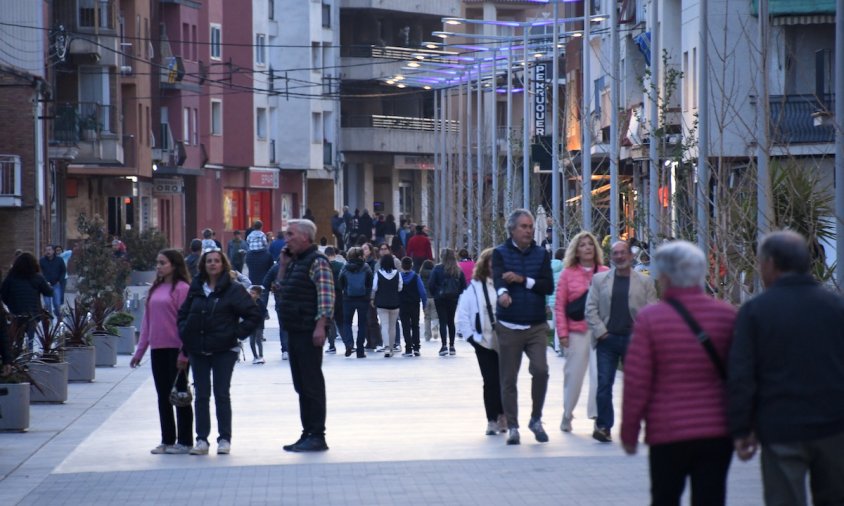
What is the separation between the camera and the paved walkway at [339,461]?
12320mm

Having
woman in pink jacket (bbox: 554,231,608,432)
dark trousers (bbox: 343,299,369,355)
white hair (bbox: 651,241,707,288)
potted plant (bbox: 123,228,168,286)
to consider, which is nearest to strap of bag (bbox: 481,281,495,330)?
woman in pink jacket (bbox: 554,231,608,432)

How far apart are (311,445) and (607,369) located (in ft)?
8.13

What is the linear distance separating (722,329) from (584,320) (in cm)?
815

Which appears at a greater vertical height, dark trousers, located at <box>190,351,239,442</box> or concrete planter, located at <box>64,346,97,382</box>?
dark trousers, located at <box>190,351,239,442</box>

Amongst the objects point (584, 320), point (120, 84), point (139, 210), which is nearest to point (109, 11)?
point (120, 84)

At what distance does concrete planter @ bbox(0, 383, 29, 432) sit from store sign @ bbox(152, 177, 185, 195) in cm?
5217

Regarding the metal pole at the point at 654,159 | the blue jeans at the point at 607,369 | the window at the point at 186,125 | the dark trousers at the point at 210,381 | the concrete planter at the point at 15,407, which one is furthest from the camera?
the window at the point at 186,125

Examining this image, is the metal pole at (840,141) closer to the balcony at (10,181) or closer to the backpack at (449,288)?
the backpack at (449,288)

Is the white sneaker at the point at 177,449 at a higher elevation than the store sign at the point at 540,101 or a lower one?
lower

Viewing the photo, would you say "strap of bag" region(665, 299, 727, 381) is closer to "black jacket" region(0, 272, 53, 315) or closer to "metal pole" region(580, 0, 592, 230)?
"black jacket" region(0, 272, 53, 315)

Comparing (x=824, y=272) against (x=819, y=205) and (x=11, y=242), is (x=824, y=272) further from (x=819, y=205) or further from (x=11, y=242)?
(x=11, y=242)

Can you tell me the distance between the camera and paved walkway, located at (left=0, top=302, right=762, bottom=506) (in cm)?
1232

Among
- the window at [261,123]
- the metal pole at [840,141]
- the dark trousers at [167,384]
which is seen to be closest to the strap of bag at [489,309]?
the dark trousers at [167,384]

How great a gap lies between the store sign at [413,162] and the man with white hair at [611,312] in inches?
3211
